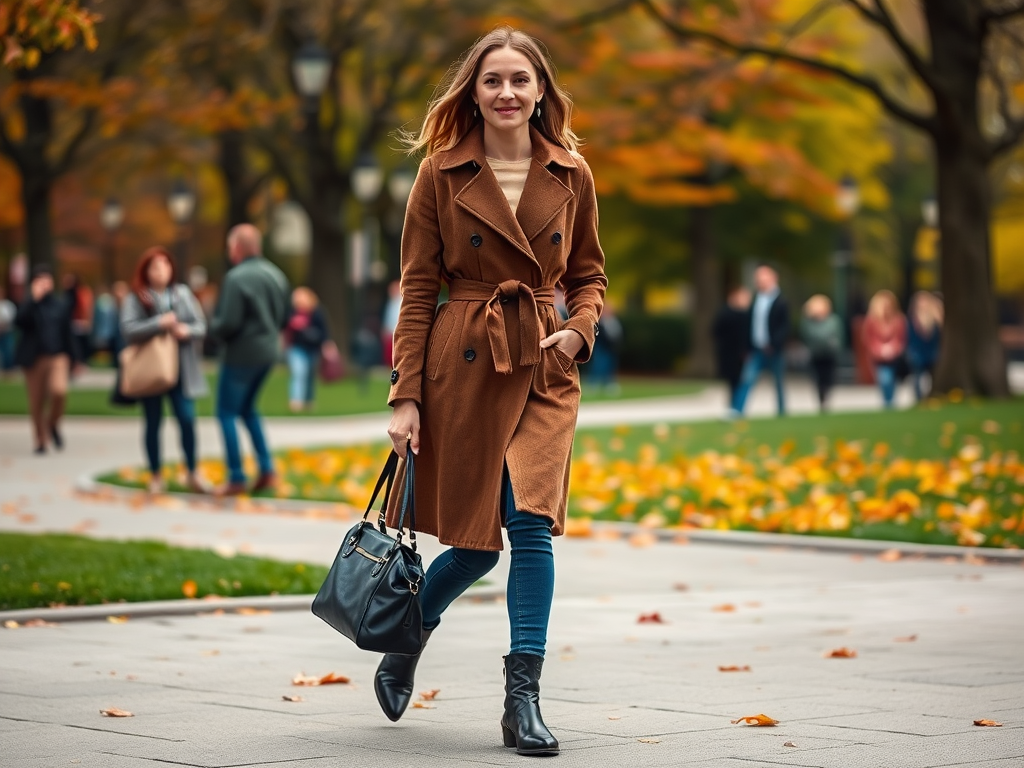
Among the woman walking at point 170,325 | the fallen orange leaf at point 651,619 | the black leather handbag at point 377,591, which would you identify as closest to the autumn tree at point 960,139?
the woman walking at point 170,325

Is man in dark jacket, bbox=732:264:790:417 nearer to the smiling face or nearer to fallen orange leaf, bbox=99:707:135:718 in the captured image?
fallen orange leaf, bbox=99:707:135:718

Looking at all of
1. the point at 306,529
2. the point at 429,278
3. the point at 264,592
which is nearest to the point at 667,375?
the point at 306,529

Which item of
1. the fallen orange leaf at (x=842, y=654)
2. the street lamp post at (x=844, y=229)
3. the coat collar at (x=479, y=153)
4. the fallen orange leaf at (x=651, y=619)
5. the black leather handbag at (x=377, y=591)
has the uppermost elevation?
the street lamp post at (x=844, y=229)

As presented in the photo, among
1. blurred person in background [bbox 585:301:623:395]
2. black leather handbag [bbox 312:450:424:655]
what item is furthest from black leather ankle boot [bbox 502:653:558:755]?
blurred person in background [bbox 585:301:623:395]

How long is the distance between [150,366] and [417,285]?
8581 mm

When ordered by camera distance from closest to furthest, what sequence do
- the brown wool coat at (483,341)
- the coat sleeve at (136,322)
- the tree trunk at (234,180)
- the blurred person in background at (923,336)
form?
the brown wool coat at (483,341), the coat sleeve at (136,322), the blurred person in background at (923,336), the tree trunk at (234,180)

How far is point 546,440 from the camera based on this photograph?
5.28 metres

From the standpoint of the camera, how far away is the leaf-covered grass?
8.40 metres

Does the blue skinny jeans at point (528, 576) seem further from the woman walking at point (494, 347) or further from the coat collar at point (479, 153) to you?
the coat collar at point (479, 153)

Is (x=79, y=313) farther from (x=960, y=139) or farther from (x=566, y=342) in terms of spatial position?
(x=566, y=342)

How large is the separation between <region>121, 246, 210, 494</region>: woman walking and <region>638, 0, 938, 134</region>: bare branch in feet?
33.2

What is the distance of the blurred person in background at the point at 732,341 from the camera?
2244 centimetres

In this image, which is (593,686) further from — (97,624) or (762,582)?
(762,582)

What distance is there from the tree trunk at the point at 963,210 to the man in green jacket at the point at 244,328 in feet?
35.0
